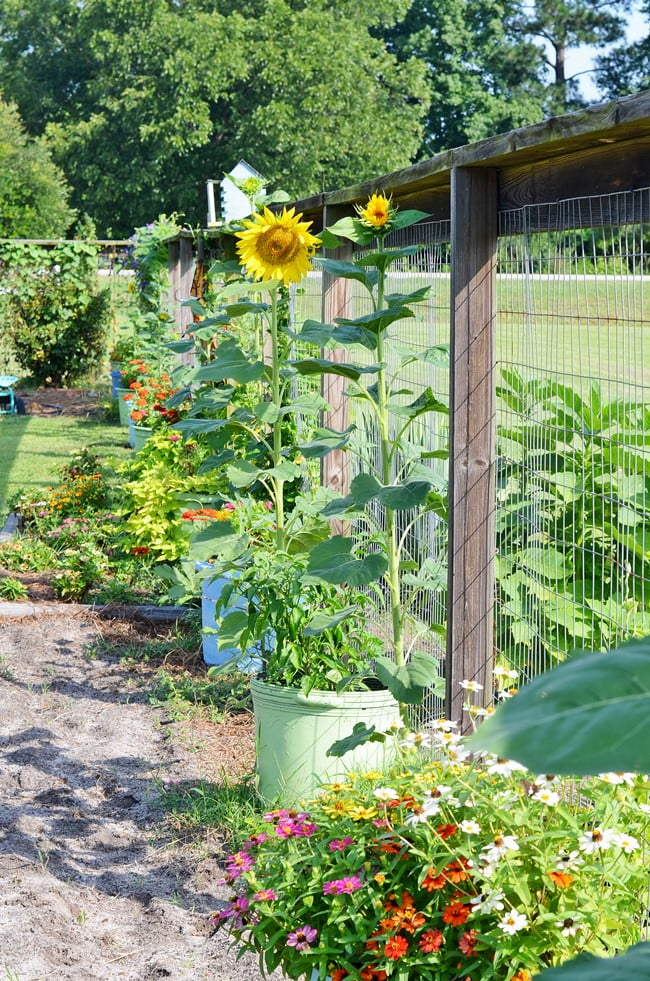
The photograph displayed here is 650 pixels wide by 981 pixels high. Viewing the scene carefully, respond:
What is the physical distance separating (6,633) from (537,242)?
3256 millimetres

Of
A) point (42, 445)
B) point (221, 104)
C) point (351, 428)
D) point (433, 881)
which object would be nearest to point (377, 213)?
point (351, 428)

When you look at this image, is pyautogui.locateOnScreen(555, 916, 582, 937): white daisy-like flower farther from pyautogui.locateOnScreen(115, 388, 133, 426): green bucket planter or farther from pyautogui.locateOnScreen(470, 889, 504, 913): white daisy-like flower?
pyautogui.locateOnScreen(115, 388, 133, 426): green bucket planter

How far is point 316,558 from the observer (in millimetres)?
2740

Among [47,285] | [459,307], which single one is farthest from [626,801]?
[47,285]

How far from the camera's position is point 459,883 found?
6.22ft

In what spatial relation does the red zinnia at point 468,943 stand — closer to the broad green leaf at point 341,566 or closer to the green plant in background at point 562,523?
the green plant in background at point 562,523

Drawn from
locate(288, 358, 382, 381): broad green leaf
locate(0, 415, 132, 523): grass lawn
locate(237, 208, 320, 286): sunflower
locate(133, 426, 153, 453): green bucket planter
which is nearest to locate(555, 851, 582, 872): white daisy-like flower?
locate(288, 358, 382, 381): broad green leaf

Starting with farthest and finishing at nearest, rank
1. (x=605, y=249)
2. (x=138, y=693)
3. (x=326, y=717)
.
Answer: (x=138, y=693) < (x=326, y=717) < (x=605, y=249)

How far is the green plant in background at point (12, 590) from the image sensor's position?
17.6 feet

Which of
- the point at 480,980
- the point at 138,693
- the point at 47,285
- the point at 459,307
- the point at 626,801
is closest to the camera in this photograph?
the point at 480,980

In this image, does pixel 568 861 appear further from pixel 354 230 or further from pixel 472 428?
pixel 354 230

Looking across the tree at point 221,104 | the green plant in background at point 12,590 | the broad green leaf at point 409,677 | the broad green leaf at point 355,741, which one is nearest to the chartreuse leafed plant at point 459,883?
the broad green leaf at point 355,741

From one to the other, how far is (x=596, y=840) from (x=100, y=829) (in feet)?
5.92

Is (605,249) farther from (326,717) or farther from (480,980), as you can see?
(326,717)
